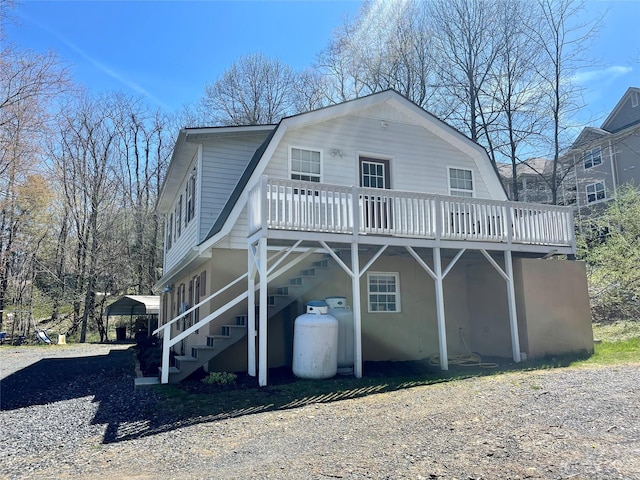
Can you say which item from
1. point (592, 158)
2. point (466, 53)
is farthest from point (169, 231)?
point (592, 158)

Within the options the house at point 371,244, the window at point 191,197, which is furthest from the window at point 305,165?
the window at point 191,197

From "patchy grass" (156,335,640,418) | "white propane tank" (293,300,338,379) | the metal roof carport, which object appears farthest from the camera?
the metal roof carport

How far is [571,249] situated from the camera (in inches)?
421

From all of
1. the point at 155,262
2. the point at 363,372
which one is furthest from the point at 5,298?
the point at 363,372

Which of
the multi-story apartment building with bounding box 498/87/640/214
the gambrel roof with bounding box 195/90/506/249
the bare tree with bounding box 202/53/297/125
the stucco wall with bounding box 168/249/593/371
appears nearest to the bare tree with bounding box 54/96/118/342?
the bare tree with bounding box 202/53/297/125

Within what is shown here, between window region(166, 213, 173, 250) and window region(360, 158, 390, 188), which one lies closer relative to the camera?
window region(360, 158, 390, 188)

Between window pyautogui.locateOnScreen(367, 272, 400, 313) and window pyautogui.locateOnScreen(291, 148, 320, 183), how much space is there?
111 inches

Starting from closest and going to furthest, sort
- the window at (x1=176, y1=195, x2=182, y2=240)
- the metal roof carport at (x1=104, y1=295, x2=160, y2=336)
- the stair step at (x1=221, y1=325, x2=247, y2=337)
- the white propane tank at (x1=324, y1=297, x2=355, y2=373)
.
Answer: the stair step at (x1=221, y1=325, x2=247, y2=337) → the white propane tank at (x1=324, y1=297, x2=355, y2=373) → the window at (x1=176, y1=195, x2=182, y2=240) → the metal roof carport at (x1=104, y1=295, x2=160, y2=336)

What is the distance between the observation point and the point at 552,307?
10.4m

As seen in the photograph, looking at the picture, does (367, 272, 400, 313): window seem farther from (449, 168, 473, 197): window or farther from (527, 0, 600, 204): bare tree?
(527, 0, 600, 204): bare tree

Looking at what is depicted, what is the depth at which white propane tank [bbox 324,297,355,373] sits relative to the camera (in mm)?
9133

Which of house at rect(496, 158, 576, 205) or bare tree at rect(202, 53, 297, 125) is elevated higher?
bare tree at rect(202, 53, 297, 125)

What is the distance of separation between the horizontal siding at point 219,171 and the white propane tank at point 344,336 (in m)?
3.78

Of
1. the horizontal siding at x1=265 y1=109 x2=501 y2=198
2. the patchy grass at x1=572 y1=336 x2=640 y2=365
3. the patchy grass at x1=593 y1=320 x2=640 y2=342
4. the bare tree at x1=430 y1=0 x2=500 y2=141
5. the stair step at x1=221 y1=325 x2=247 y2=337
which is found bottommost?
the patchy grass at x1=572 y1=336 x2=640 y2=365
